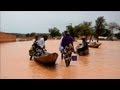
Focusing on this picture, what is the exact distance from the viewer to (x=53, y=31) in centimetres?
7488

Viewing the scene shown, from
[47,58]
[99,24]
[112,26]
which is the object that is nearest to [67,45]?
[47,58]

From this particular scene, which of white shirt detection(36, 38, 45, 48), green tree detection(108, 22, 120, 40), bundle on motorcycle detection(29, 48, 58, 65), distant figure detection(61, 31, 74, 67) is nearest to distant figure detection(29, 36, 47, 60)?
white shirt detection(36, 38, 45, 48)

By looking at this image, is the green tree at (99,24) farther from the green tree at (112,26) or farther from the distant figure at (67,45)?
the distant figure at (67,45)

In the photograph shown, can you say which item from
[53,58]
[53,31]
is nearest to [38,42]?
[53,58]

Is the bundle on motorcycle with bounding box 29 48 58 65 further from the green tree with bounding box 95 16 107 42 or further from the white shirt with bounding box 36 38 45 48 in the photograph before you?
the green tree with bounding box 95 16 107 42

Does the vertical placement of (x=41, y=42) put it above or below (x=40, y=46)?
above

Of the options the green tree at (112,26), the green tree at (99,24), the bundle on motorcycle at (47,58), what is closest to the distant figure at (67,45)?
the bundle on motorcycle at (47,58)

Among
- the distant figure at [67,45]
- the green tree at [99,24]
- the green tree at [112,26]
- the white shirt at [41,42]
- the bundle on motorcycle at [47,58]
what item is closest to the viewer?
the bundle on motorcycle at [47,58]

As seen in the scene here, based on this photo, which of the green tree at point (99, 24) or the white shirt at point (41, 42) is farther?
the green tree at point (99, 24)

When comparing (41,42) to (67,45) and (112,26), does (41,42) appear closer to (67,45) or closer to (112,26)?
(67,45)

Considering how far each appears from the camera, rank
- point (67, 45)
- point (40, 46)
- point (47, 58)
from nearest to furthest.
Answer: point (47, 58) → point (67, 45) → point (40, 46)

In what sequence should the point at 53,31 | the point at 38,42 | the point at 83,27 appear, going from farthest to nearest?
the point at 53,31
the point at 83,27
the point at 38,42
